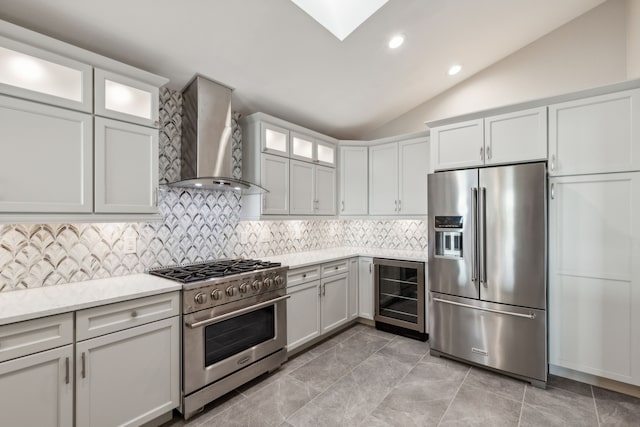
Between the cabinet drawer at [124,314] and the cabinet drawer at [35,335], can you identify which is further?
the cabinet drawer at [124,314]

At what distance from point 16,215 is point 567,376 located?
4.28m

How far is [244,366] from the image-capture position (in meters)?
2.44

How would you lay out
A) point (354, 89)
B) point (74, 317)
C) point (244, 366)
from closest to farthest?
point (74, 317) → point (244, 366) → point (354, 89)

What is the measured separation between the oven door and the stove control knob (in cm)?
8

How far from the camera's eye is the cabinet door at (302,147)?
11.3 feet

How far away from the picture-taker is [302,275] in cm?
308

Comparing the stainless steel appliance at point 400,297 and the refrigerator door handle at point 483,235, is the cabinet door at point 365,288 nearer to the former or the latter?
the stainless steel appliance at point 400,297

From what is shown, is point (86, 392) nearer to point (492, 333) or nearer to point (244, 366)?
point (244, 366)

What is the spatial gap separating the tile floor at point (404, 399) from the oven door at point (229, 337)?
0.26m

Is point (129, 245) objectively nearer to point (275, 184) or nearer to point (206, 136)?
point (206, 136)

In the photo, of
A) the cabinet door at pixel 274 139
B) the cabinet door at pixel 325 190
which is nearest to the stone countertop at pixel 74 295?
the cabinet door at pixel 274 139

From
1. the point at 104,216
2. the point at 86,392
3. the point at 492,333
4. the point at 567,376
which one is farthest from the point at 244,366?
the point at 567,376

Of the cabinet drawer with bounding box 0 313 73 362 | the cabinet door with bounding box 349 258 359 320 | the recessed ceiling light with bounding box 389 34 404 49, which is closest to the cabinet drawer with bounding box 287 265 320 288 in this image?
the cabinet door with bounding box 349 258 359 320

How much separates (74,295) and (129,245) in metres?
0.66
